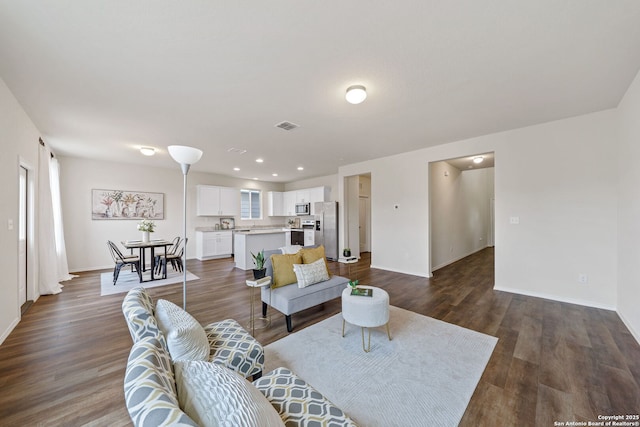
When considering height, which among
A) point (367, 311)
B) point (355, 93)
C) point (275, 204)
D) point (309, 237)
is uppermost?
point (355, 93)

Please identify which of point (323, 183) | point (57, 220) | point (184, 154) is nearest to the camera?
point (184, 154)

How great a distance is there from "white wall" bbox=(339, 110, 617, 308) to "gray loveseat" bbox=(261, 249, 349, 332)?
307 centimetres

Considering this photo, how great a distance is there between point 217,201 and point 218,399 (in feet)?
24.8

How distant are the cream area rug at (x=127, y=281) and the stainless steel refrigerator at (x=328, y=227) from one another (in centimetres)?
369

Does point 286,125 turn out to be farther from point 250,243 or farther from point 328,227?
point 328,227

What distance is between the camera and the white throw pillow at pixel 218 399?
2.69ft

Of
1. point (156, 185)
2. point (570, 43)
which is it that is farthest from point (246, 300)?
point (156, 185)

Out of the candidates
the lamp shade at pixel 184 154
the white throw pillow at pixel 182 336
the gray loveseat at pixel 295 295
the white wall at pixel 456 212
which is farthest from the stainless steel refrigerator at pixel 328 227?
the white throw pillow at pixel 182 336

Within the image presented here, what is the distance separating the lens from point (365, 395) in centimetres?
180

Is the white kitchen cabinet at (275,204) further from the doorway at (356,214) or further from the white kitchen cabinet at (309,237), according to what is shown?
the doorway at (356,214)

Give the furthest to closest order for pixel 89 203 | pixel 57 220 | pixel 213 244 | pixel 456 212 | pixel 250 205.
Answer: pixel 250 205 → pixel 213 244 → pixel 456 212 → pixel 89 203 → pixel 57 220

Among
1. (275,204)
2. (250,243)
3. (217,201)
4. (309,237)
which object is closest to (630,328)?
(250,243)

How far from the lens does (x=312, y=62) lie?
2.17m

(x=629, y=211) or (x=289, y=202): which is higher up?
(x=289, y=202)
